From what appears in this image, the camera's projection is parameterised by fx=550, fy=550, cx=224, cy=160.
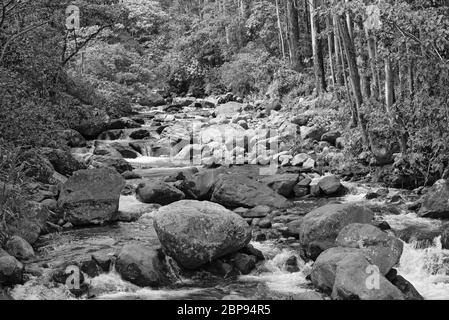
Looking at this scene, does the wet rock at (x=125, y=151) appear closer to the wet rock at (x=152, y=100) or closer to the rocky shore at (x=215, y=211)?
the rocky shore at (x=215, y=211)

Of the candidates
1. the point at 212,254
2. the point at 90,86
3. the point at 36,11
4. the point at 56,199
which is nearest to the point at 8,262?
the point at 212,254

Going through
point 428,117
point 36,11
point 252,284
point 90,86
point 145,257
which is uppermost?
point 36,11

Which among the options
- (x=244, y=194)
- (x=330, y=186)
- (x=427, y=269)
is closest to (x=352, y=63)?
(x=330, y=186)

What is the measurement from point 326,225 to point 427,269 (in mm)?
1538

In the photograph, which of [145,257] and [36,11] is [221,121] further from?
[145,257]

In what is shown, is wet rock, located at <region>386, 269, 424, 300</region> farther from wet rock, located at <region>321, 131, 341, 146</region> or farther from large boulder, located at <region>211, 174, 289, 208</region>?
wet rock, located at <region>321, 131, 341, 146</region>

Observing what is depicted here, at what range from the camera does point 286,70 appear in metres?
24.1

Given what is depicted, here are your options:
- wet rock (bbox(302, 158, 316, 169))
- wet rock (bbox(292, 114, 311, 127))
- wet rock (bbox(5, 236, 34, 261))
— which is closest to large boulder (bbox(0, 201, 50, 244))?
wet rock (bbox(5, 236, 34, 261))

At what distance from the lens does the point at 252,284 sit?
7.50 meters

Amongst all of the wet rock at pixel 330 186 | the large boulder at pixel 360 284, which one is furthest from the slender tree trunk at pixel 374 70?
the large boulder at pixel 360 284

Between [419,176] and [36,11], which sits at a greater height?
[36,11]

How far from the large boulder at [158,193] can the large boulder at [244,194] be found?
844 millimetres

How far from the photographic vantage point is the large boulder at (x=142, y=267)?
732cm
